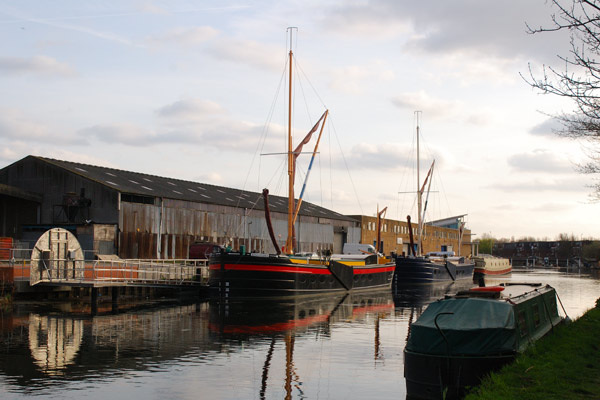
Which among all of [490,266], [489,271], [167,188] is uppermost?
[167,188]

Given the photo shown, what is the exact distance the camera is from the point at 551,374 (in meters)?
14.9

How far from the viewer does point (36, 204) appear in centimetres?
5747

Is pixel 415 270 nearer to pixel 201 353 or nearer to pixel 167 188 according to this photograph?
pixel 167 188

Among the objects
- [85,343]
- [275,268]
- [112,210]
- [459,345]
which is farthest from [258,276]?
[459,345]

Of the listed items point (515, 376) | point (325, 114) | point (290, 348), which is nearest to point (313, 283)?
point (325, 114)

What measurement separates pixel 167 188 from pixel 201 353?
139 ft

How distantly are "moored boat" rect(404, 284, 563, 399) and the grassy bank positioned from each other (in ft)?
→ 1.67

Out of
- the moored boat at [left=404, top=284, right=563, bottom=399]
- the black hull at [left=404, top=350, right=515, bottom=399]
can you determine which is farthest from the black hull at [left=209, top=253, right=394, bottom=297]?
the black hull at [left=404, top=350, right=515, bottom=399]

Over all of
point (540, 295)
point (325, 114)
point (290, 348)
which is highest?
point (325, 114)

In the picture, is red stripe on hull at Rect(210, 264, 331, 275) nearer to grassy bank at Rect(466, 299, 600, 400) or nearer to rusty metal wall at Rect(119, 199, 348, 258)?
rusty metal wall at Rect(119, 199, 348, 258)

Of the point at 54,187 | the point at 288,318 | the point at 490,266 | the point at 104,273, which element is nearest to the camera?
the point at 288,318

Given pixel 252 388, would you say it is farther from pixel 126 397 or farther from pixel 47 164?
pixel 47 164

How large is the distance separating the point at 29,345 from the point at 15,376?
5665mm

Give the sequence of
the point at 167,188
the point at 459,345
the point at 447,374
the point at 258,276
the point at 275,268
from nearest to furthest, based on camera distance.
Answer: the point at 447,374 → the point at 459,345 → the point at 258,276 → the point at 275,268 → the point at 167,188
